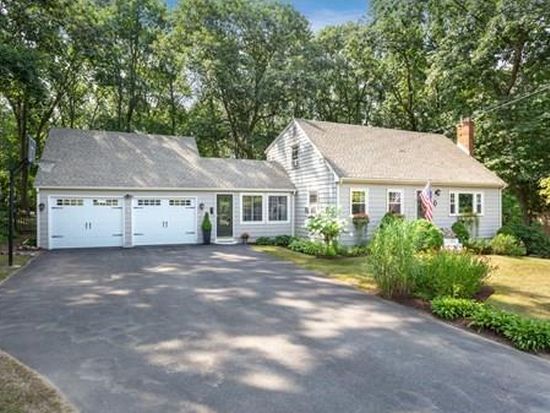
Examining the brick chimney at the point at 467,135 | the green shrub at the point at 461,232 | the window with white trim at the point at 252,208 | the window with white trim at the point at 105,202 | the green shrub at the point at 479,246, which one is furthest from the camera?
the brick chimney at the point at 467,135

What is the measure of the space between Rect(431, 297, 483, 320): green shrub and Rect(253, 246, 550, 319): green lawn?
144 centimetres

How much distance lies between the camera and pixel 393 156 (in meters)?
19.1

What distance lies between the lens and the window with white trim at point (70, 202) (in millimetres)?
15905

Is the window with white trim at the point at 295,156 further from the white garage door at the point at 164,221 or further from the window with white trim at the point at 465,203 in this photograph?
the window with white trim at the point at 465,203

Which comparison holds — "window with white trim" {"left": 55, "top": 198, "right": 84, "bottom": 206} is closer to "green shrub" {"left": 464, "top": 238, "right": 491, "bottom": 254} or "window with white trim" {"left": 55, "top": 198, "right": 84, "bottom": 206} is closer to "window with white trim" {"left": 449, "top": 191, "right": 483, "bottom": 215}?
"green shrub" {"left": 464, "top": 238, "right": 491, "bottom": 254}

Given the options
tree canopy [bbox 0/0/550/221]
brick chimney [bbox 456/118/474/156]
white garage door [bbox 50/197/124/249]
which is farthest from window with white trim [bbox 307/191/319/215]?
tree canopy [bbox 0/0/550/221]

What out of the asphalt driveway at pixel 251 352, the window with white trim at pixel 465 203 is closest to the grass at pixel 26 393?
the asphalt driveway at pixel 251 352

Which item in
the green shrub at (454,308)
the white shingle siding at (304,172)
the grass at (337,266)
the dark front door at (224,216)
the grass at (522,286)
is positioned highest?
the white shingle siding at (304,172)

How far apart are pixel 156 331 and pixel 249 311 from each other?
1810mm

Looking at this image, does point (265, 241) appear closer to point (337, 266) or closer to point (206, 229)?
point (206, 229)

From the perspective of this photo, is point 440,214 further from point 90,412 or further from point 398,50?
point 90,412

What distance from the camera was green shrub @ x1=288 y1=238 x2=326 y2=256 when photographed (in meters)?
15.0

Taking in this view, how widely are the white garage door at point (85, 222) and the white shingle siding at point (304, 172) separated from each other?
7.84 meters

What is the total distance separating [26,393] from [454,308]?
6.54 m
